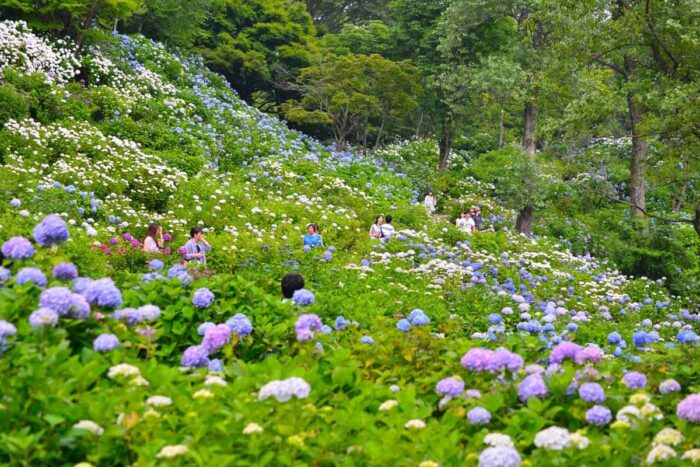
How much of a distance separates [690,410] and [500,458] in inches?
36.6

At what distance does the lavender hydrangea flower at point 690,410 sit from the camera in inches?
107

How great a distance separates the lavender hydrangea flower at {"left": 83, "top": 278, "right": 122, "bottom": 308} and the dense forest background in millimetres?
8317

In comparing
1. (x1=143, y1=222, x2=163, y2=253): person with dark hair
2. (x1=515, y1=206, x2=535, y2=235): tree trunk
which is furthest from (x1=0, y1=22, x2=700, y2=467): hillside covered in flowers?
(x1=515, y1=206, x2=535, y2=235): tree trunk

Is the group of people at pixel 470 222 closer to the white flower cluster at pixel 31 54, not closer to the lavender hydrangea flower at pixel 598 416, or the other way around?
the white flower cluster at pixel 31 54

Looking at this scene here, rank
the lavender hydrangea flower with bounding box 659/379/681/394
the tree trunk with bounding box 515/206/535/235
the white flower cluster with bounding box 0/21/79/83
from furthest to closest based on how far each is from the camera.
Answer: the tree trunk with bounding box 515/206/535/235, the white flower cluster with bounding box 0/21/79/83, the lavender hydrangea flower with bounding box 659/379/681/394

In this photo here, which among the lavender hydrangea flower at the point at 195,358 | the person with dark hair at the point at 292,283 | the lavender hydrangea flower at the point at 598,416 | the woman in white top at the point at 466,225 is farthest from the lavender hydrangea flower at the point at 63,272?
the woman in white top at the point at 466,225

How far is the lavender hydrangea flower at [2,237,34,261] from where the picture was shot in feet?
10.9

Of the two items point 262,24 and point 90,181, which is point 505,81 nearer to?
point 262,24

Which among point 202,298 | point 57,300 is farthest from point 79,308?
point 202,298

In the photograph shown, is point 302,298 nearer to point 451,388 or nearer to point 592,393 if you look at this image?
point 451,388

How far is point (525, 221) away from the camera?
16797 millimetres

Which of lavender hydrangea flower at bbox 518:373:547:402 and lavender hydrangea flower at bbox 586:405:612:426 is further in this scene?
lavender hydrangea flower at bbox 518:373:547:402

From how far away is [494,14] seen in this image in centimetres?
2056

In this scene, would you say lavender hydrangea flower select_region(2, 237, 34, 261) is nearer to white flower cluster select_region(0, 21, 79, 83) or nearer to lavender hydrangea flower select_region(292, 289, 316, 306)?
lavender hydrangea flower select_region(292, 289, 316, 306)
